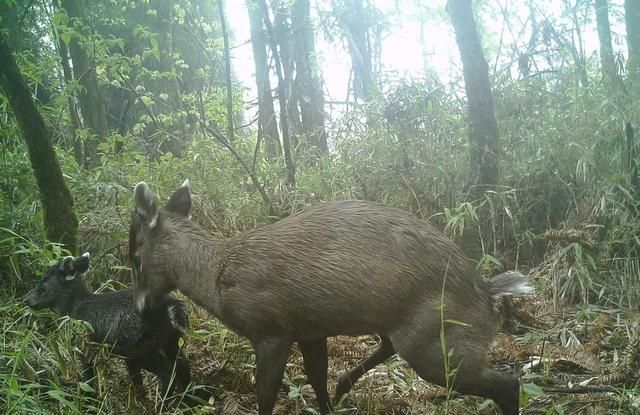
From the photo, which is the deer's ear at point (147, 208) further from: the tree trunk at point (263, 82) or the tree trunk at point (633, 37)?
the tree trunk at point (633, 37)

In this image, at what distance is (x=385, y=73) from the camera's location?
303 inches

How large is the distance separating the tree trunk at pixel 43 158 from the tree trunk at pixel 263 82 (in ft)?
9.34

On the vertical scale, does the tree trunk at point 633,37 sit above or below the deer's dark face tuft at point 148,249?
above

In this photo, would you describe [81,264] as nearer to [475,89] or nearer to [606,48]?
[475,89]


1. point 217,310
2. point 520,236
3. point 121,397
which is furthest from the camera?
point 520,236

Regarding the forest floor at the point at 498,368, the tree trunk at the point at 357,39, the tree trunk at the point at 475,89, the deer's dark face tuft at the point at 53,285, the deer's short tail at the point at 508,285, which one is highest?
the tree trunk at the point at 357,39

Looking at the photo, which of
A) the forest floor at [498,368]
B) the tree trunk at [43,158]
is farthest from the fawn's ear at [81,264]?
the forest floor at [498,368]

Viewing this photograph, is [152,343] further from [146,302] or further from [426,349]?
[426,349]

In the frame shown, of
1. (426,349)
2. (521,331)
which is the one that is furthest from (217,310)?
(521,331)

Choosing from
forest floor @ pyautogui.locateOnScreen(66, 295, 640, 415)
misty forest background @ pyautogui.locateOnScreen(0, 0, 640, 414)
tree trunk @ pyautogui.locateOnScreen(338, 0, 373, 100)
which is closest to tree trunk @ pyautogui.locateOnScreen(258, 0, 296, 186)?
misty forest background @ pyautogui.locateOnScreen(0, 0, 640, 414)

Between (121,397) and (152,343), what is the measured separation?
1.47 ft

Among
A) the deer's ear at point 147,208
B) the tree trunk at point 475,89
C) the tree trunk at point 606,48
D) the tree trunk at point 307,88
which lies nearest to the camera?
the deer's ear at point 147,208

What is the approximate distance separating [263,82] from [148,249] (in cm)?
436

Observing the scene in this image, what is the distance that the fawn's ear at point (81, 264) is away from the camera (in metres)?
4.96
